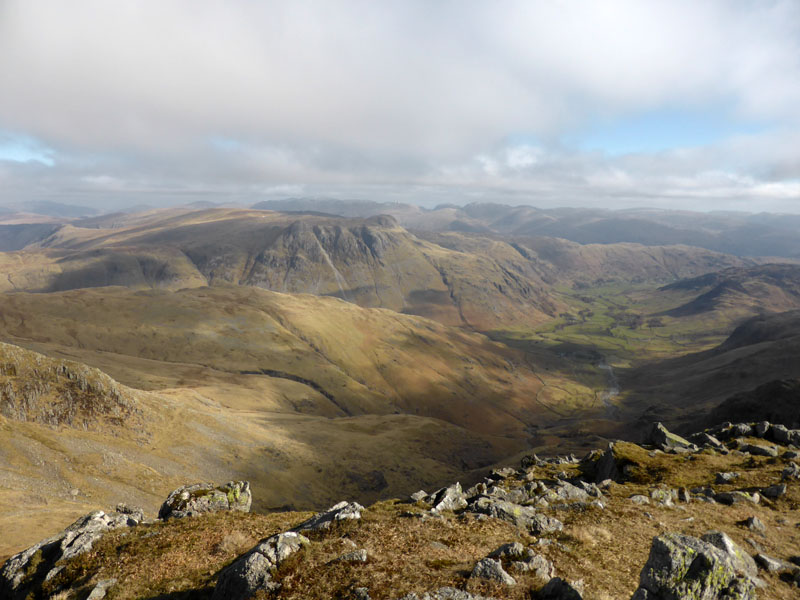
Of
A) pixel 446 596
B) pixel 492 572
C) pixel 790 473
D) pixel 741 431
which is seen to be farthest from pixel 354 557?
pixel 741 431

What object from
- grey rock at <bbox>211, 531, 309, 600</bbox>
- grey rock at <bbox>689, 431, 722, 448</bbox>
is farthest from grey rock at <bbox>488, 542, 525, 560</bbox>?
grey rock at <bbox>689, 431, 722, 448</bbox>

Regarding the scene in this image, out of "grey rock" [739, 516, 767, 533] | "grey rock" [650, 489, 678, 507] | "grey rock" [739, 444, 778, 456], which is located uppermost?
"grey rock" [739, 516, 767, 533]

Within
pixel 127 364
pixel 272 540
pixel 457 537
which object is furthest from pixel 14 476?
pixel 127 364

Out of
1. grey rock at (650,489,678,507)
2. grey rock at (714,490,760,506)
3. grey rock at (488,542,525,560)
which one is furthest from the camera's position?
grey rock at (714,490,760,506)

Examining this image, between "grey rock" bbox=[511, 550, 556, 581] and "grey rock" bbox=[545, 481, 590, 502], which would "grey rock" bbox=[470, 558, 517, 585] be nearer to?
"grey rock" bbox=[511, 550, 556, 581]

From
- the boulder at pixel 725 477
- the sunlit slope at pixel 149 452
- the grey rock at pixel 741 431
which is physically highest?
the boulder at pixel 725 477

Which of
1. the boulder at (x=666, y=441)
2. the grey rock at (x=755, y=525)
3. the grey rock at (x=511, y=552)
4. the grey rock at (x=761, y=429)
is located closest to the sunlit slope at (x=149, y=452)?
the grey rock at (x=511, y=552)

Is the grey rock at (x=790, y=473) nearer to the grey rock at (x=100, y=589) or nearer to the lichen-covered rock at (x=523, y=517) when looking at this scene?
the lichen-covered rock at (x=523, y=517)

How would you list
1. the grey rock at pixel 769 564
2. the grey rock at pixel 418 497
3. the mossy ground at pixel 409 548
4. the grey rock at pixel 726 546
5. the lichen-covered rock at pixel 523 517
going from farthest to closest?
the grey rock at pixel 418 497, the lichen-covered rock at pixel 523 517, the grey rock at pixel 769 564, the mossy ground at pixel 409 548, the grey rock at pixel 726 546
